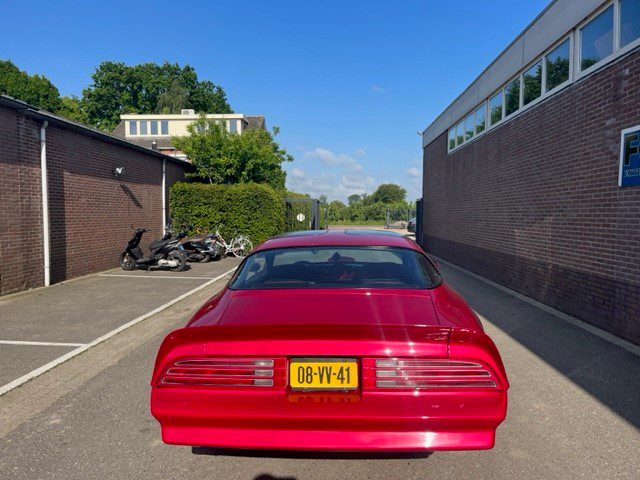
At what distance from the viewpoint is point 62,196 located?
9.87 m

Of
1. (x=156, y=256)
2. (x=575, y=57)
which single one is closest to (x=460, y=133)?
(x=575, y=57)

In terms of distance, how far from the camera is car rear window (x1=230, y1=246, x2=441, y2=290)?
10.1 ft

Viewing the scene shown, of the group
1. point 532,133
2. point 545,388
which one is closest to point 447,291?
point 545,388

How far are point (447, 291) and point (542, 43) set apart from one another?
770cm

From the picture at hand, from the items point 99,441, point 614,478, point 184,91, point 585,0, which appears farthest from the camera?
point 184,91

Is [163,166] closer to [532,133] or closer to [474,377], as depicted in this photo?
[532,133]

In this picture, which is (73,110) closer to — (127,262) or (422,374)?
(127,262)

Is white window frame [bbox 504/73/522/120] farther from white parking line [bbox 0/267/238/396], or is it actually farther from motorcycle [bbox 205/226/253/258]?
motorcycle [bbox 205/226/253/258]

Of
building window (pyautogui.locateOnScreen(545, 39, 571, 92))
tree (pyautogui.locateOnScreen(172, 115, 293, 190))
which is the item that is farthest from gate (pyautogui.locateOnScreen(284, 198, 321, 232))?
building window (pyautogui.locateOnScreen(545, 39, 571, 92))

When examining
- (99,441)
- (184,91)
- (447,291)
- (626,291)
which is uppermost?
(184,91)

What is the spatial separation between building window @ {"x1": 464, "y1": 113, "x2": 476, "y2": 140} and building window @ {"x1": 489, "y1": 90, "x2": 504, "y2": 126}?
155 cm

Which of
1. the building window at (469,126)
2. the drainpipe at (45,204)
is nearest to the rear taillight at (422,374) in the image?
the drainpipe at (45,204)

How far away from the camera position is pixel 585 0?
701cm

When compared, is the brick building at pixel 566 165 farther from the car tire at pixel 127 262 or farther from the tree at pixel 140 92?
the tree at pixel 140 92
